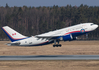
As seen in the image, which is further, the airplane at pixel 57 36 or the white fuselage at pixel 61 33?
the white fuselage at pixel 61 33

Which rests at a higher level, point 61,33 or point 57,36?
point 61,33

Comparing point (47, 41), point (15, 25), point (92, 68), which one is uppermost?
point (15, 25)

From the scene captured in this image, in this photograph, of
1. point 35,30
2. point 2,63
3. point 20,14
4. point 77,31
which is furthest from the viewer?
point 20,14

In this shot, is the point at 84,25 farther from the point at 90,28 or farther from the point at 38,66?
the point at 38,66

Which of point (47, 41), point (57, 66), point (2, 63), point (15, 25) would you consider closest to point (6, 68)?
point (2, 63)

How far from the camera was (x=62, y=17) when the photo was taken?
19512 centimetres

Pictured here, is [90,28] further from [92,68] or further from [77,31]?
[92,68]

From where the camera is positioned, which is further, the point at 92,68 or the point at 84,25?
the point at 84,25

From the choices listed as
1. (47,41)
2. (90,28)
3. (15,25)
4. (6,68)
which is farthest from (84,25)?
(15,25)

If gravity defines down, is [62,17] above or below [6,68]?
above

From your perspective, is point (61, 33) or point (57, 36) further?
point (61, 33)

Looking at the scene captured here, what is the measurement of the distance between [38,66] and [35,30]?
143 metres

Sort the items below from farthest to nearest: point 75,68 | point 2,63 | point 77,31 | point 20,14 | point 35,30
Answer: point 20,14 < point 35,30 < point 77,31 < point 2,63 < point 75,68

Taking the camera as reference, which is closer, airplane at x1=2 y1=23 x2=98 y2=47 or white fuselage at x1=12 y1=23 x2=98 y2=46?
airplane at x1=2 y1=23 x2=98 y2=47
